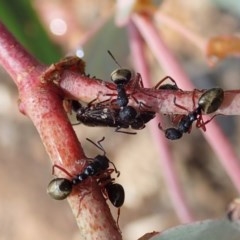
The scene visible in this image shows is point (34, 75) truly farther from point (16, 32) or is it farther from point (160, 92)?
point (16, 32)

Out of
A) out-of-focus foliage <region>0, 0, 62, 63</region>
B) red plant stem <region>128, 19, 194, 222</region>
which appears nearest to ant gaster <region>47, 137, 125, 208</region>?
red plant stem <region>128, 19, 194, 222</region>

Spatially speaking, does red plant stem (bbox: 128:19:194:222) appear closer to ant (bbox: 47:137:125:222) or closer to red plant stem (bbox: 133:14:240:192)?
red plant stem (bbox: 133:14:240:192)

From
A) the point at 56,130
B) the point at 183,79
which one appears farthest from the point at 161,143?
the point at 56,130

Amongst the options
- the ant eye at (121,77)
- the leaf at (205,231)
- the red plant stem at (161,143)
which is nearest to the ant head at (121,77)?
the ant eye at (121,77)

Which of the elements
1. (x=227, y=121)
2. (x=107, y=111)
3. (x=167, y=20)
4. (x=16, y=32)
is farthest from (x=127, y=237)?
(x=107, y=111)

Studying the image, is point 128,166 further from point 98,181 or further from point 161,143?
point 98,181

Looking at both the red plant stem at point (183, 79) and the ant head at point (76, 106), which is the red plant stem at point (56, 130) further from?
the red plant stem at point (183, 79)
